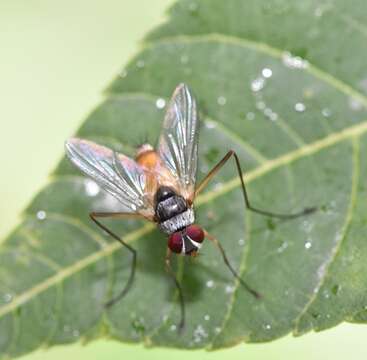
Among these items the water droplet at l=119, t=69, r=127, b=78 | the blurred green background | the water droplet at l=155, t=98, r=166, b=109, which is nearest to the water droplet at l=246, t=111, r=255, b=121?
the water droplet at l=155, t=98, r=166, b=109

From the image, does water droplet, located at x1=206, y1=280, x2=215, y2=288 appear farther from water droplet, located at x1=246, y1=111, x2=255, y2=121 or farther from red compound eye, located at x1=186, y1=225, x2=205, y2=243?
water droplet, located at x1=246, y1=111, x2=255, y2=121

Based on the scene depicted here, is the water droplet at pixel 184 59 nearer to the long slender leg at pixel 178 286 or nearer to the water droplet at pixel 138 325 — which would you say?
the long slender leg at pixel 178 286

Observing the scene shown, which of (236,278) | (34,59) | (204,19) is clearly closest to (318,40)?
(204,19)

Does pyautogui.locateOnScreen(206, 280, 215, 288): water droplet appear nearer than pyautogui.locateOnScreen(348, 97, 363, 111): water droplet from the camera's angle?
No

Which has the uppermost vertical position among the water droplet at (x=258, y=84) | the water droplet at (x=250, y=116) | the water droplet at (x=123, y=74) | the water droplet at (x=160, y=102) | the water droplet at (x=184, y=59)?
the water droplet at (x=123, y=74)

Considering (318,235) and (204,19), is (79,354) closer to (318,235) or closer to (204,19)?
(318,235)

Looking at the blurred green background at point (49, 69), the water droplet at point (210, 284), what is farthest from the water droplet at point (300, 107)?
the blurred green background at point (49, 69)

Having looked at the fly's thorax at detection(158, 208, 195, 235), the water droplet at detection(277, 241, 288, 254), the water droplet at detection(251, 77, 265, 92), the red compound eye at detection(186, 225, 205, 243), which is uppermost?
the water droplet at detection(251, 77, 265, 92)
